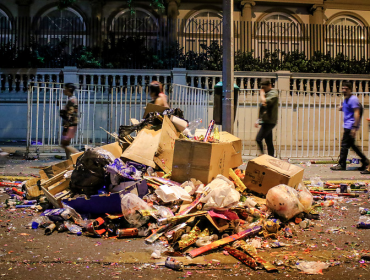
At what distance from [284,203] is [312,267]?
1118 millimetres

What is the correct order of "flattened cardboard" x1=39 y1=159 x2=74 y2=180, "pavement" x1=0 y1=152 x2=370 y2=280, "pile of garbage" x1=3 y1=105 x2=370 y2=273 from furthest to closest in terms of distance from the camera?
"flattened cardboard" x1=39 y1=159 x2=74 y2=180 < "pile of garbage" x1=3 y1=105 x2=370 y2=273 < "pavement" x1=0 y1=152 x2=370 y2=280

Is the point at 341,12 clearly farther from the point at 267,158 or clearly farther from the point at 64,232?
the point at 64,232

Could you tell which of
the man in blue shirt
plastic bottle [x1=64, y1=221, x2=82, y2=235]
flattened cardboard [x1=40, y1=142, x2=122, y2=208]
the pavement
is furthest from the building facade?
the pavement

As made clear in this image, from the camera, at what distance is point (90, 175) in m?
4.12

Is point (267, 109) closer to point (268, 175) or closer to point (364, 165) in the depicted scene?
point (268, 175)

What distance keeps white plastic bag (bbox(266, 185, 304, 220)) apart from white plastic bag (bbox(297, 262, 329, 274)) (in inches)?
40.3

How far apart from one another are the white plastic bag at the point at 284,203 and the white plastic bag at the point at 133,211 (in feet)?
4.78

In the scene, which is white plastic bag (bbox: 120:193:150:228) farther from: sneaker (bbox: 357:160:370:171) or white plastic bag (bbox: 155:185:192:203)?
sneaker (bbox: 357:160:370:171)

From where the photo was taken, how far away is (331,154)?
947cm

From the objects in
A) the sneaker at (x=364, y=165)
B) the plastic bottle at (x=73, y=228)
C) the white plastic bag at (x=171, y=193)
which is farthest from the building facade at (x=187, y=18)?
the plastic bottle at (x=73, y=228)

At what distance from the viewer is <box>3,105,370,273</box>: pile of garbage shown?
3426mm

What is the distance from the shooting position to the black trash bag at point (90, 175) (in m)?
4.12

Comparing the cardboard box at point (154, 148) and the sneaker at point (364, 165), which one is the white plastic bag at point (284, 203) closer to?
the cardboard box at point (154, 148)

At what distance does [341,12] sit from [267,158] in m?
16.2
